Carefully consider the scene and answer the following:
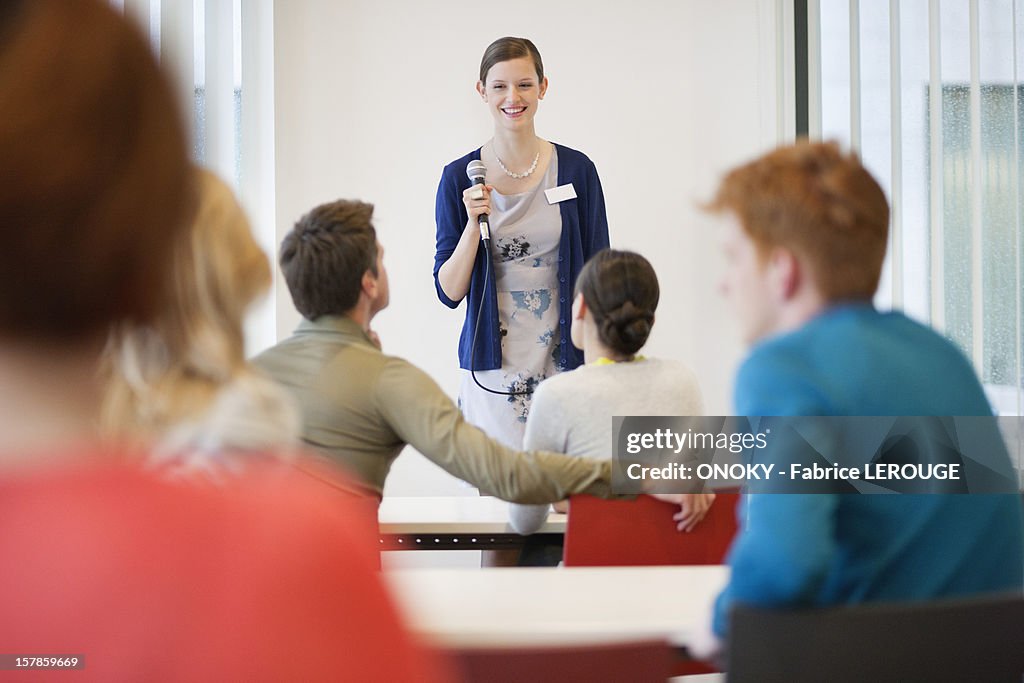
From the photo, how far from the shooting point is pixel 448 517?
97.7 inches

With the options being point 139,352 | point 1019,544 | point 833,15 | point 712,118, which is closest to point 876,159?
point 833,15

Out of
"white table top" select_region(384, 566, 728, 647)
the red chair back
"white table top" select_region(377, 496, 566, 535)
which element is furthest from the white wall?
"white table top" select_region(384, 566, 728, 647)

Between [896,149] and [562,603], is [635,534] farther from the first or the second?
[896,149]

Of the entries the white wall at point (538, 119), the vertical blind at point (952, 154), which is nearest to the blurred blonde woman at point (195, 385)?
the vertical blind at point (952, 154)

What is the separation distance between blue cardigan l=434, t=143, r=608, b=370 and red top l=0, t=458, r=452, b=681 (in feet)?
9.93

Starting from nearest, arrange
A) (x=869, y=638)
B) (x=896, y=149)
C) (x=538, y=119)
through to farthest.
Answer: (x=869, y=638) → (x=896, y=149) → (x=538, y=119)

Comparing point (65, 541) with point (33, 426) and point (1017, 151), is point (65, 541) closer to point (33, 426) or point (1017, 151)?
point (33, 426)

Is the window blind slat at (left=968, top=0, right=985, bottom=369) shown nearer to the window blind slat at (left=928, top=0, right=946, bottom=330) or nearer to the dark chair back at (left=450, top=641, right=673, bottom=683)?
the window blind slat at (left=928, top=0, right=946, bottom=330)

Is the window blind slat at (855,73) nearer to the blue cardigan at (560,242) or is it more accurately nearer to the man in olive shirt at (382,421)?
the blue cardigan at (560,242)

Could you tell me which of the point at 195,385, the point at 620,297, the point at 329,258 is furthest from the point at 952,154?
the point at 195,385

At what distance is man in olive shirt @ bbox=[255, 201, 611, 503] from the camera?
2100 mm

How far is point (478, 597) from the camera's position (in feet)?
5.42

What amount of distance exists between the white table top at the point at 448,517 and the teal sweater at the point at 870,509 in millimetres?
1131

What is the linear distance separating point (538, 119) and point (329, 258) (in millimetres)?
3083
